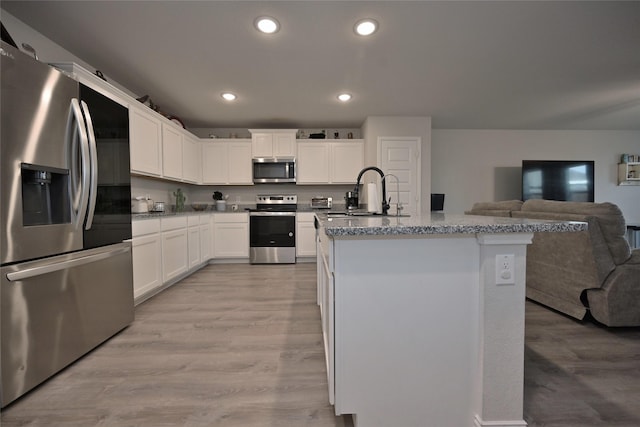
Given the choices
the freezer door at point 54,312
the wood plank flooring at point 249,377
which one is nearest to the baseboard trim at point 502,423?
the wood plank flooring at point 249,377

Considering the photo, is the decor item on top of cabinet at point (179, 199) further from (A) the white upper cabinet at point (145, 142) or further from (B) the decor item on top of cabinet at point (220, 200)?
(A) the white upper cabinet at point (145, 142)

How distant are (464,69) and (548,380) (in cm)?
286

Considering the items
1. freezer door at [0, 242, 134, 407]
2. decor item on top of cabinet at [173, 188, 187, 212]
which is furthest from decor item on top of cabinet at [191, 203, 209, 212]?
freezer door at [0, 242, 134, 407]

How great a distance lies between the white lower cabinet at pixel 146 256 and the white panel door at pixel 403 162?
10.8 ft

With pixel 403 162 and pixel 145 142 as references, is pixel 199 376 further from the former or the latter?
pixel 403 162

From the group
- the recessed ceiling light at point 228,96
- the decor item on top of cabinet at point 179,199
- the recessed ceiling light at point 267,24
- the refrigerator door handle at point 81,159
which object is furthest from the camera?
the decor item on top of cabinet at point 179,199

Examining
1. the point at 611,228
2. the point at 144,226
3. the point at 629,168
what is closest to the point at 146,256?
the point at 144,226

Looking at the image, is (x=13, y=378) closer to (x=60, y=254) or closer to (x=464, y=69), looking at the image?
(x=60, y=254)

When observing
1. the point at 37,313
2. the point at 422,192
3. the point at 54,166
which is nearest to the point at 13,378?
the point at 37,313

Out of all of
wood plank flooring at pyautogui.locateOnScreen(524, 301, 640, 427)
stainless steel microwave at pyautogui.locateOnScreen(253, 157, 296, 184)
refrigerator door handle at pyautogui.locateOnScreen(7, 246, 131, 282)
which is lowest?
wood plank flooring at pyautogui.locateOnScreen(524, 301, 640, 427)

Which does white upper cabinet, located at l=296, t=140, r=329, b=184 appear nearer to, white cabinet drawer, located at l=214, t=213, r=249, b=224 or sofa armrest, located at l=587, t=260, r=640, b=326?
white cabinet drawer, located at l=214, t=213, r=249, b=224

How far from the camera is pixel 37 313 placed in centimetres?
140

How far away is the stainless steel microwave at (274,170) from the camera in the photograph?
4484mm

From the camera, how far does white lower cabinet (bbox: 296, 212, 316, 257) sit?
437 centimetres
